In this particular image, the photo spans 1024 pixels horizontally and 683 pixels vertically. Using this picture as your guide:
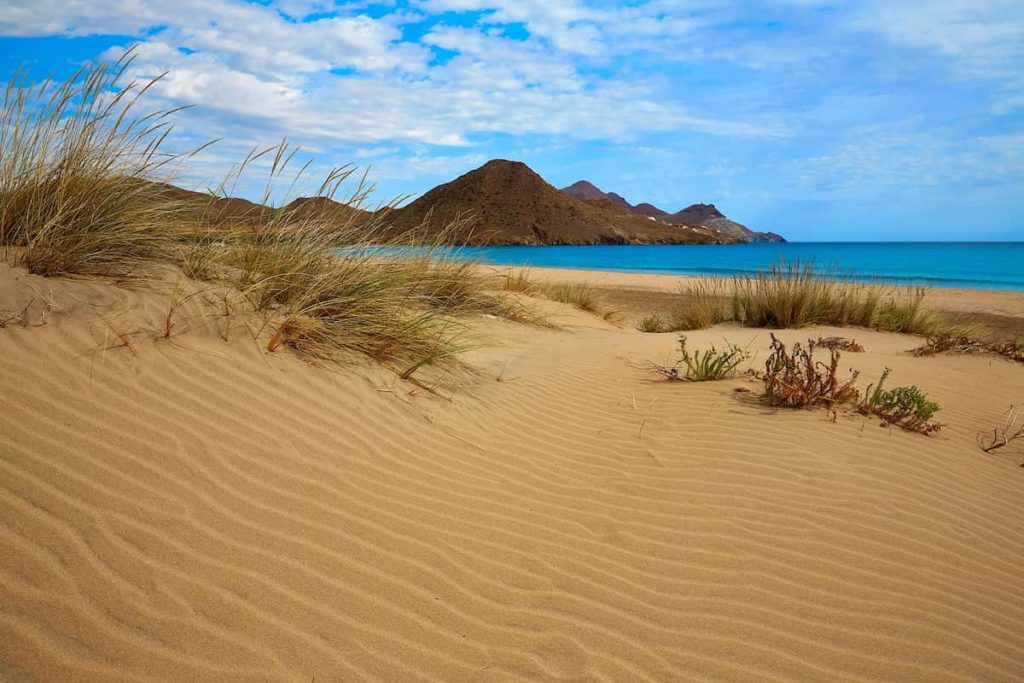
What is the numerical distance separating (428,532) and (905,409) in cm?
356

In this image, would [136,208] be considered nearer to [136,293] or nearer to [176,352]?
[136,293]

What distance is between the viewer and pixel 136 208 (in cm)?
433

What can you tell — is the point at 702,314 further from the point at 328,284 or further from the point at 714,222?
the point at 714,222

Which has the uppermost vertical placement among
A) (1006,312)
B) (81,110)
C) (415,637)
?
(1006,312)

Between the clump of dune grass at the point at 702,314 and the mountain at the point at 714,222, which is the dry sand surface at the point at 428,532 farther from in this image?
the mountain at the point at 714,222

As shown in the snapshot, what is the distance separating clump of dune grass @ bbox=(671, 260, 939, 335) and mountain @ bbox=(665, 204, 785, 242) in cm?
9448

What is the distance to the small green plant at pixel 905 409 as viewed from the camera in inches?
174

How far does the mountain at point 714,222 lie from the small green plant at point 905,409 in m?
101

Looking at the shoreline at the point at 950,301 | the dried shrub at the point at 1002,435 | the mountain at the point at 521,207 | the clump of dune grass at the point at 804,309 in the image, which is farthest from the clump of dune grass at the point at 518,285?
the mountain at the point at 521,207

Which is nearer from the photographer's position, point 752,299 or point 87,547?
point 87,547

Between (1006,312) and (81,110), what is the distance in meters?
16.8

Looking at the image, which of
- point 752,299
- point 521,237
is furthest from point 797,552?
point 521,237

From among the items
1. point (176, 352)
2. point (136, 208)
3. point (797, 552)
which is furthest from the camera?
point (136, 208)

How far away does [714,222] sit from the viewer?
116 m
